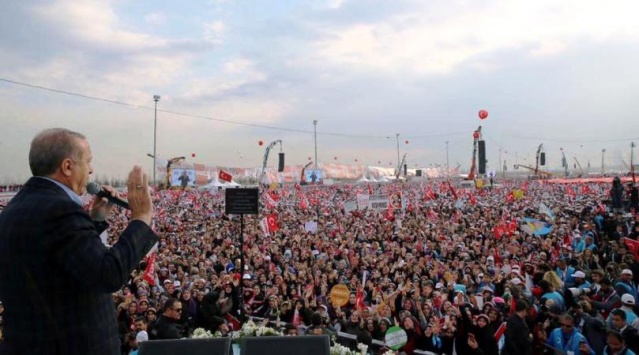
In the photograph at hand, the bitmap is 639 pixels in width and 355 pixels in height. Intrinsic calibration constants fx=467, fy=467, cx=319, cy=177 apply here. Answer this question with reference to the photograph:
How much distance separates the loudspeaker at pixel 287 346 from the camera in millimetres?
2717

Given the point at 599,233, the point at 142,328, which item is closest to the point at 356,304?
the point at 142,328

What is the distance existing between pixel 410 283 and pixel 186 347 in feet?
27.0

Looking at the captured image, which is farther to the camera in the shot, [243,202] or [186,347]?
[243,202]

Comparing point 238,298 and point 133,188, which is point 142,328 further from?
point 133,188

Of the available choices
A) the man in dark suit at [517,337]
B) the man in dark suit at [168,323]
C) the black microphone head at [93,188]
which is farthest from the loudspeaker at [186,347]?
the man in dark suit at [517,337]

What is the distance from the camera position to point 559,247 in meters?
14.5

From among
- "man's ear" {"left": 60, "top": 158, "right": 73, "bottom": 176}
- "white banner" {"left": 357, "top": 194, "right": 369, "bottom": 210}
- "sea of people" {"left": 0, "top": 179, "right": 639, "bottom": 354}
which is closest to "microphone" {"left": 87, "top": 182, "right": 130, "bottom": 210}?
"man's ear" {"left": 60, "top": 158, "right": 73, "bottom": 176}

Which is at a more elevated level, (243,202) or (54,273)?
(54,273)

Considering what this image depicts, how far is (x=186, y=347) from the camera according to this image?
285 cm

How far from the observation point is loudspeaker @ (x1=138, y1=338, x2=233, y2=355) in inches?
111

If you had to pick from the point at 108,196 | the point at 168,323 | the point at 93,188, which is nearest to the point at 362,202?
the point at 168,323

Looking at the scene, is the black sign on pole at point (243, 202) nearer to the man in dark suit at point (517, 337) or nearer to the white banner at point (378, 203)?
the man in dark suit at point (517, 337)

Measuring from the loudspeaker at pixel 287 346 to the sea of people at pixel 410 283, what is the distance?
2.50 metres

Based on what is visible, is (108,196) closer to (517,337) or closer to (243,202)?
(517,337)
